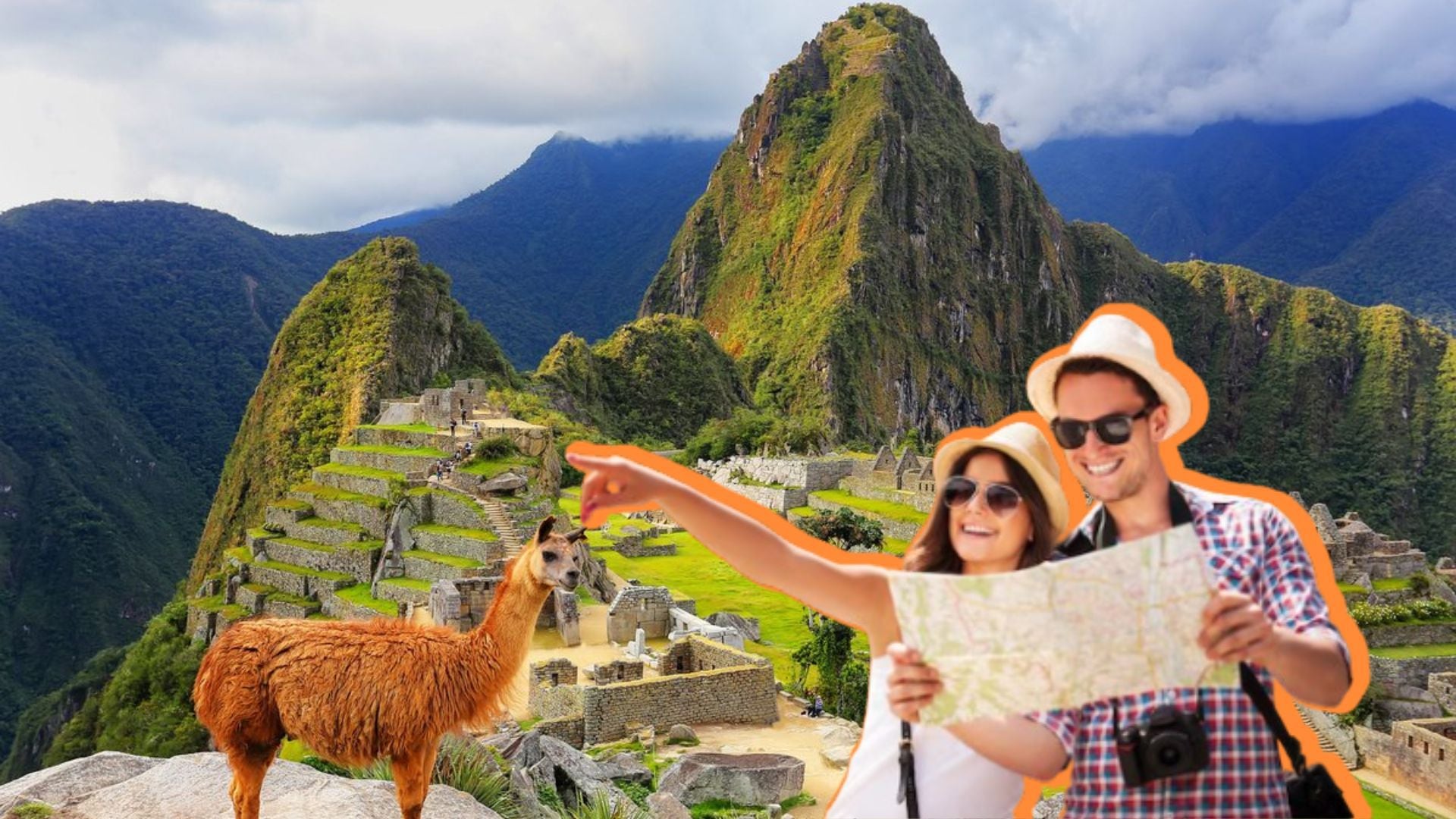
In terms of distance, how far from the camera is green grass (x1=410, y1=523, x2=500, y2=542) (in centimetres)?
2098

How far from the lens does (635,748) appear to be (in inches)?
415

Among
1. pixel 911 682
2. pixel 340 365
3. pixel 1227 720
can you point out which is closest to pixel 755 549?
pixel 911 682

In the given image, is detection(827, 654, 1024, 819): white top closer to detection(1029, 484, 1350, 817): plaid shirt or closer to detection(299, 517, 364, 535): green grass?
detection(1029, 484, 1350, 817): plaid shirt

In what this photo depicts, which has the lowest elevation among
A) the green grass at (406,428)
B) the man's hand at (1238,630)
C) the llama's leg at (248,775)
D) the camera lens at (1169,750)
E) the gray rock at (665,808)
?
the gray rock at (665,808)

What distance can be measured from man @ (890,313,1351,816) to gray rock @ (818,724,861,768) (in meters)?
8.04

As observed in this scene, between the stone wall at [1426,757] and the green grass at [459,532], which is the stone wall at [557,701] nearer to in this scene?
the green grass at [459,532]

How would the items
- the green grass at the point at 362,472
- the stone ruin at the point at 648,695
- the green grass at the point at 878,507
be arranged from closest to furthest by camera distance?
the stone ruin at the point at 648,695
the green grass at the point at 362,472
the green grass at the point at 878,507

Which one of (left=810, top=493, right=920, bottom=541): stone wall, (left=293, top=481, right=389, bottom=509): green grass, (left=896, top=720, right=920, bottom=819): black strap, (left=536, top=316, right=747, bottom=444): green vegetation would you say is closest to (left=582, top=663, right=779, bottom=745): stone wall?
(left=896, top=720, right=920, bottom=819): black strap

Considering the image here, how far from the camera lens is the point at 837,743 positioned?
10.8 metres

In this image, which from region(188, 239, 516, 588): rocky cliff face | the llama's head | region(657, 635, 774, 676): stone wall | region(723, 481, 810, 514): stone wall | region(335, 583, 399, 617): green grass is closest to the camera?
the llama's head

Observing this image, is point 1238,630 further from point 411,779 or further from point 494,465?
point 494,465

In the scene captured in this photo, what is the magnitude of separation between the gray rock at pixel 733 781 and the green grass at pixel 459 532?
12.6 meters

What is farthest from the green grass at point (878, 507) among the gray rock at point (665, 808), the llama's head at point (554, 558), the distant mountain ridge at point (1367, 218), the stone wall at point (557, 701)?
the distant mountain ridge at point (1367, 218)

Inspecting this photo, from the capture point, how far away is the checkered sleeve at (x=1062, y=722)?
209 cm
